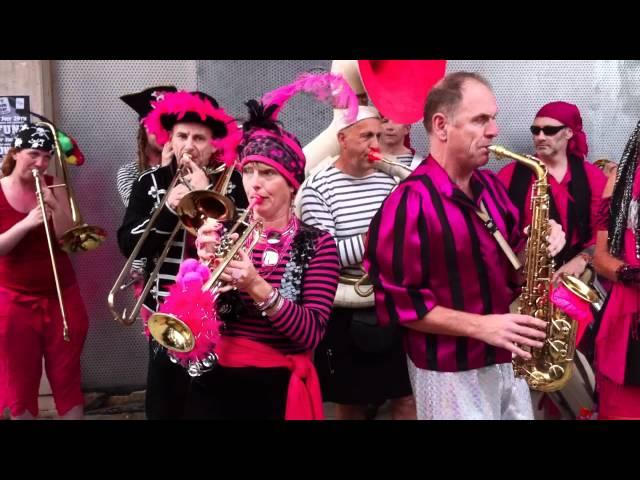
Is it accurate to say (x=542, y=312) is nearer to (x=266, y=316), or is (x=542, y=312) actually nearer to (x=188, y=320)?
(x=266, y=316)

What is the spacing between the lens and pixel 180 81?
5.56 meters

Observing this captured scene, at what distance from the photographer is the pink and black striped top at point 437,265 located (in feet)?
9.93

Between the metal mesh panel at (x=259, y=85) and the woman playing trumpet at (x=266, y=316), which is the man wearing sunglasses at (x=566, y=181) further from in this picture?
the woman playing trumpet at (x=266, y=316)

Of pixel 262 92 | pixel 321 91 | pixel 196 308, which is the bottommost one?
pixel 196 308

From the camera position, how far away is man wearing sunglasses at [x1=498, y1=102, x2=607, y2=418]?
456cm

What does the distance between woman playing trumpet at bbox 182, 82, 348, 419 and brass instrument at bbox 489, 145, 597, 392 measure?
0.78m

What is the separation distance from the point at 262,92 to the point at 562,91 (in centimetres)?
207

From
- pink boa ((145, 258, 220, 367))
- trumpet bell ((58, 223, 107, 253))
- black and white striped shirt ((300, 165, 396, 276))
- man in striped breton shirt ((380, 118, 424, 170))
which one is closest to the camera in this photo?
pink boa ((145, 258, 220, 367))

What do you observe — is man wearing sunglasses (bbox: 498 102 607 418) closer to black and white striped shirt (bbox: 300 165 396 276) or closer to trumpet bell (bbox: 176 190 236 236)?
black and white striped shirt (bbox: 300 165 396 276)

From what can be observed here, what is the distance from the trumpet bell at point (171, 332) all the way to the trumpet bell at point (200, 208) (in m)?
0.52

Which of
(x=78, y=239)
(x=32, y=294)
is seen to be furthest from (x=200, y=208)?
(x=32, y=294)

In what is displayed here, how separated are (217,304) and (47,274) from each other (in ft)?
5.88

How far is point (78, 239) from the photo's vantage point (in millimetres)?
4492

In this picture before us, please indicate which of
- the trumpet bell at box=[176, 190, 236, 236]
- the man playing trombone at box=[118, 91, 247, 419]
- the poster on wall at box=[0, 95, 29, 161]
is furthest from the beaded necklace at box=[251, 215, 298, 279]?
the poster on wall at box=[0, 95, 29, 161]
